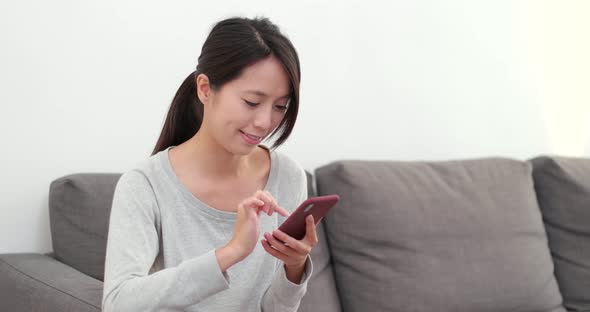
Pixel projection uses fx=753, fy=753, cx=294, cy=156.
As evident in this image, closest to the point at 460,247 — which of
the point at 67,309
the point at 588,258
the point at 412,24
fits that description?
the point at 588,258

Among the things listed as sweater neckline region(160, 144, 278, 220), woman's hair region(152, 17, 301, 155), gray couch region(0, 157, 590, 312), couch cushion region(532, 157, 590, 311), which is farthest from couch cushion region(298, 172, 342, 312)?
couch cushion region(532, 157, 590, 311)

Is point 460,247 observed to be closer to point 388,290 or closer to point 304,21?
point 388,290

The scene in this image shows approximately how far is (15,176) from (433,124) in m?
1.33

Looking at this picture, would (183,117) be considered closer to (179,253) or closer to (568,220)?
(179,253)

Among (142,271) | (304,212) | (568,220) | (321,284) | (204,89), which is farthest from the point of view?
(568,220)

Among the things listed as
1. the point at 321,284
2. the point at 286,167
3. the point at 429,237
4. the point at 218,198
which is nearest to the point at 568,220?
the point at 429,237

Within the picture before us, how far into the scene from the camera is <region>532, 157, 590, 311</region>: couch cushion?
221 cm

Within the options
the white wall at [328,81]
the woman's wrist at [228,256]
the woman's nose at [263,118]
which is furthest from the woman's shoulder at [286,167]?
the white wall at [328,81]

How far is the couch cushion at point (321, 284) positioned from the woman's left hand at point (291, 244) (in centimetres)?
56

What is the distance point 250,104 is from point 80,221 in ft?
2.16

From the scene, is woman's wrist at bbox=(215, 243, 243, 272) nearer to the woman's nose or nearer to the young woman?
the young woman

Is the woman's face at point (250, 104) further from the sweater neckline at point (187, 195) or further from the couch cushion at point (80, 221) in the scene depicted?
the couch cushion at point (80, 221)

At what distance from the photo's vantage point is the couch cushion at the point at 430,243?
2.00 metres

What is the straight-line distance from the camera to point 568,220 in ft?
7.41
